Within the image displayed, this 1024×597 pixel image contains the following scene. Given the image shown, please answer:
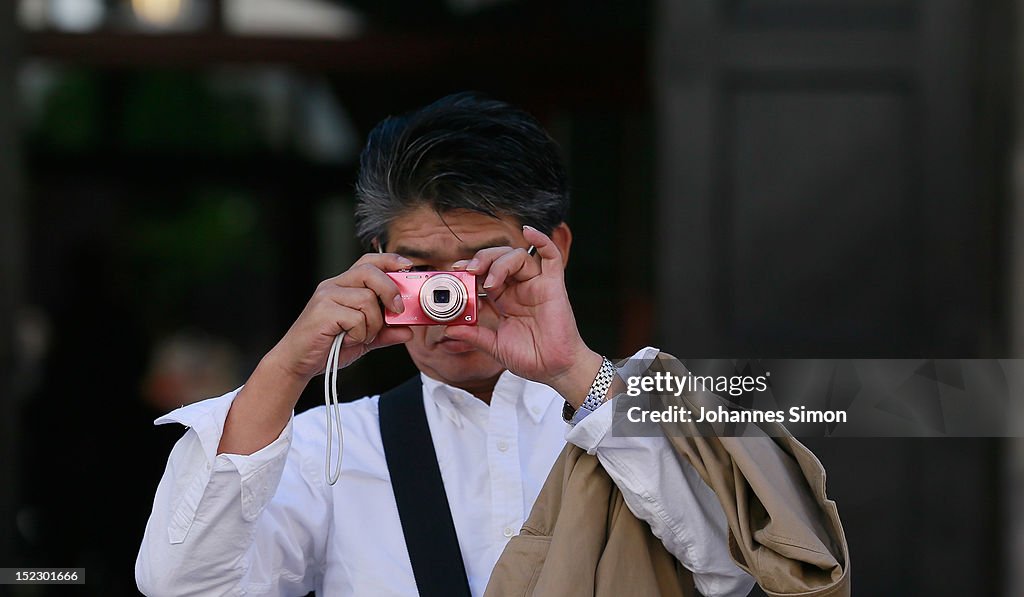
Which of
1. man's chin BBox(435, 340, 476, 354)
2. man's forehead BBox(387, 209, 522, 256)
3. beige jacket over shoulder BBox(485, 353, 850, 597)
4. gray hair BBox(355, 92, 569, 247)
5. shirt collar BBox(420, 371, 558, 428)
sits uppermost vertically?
gray hair BBox(355, 92, 569, 247)

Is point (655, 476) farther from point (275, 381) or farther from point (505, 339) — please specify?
point (275, 381)

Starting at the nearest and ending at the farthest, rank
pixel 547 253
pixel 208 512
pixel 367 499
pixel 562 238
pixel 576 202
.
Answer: pixel 208 512 → pixel 547 253 → pixel 367 499 → pixel 562 238 → pixel 576 202

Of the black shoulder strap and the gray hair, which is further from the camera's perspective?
the gray hair

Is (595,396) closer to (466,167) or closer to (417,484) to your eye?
(417,484)

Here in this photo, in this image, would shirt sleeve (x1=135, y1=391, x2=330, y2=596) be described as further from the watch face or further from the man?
the watch face

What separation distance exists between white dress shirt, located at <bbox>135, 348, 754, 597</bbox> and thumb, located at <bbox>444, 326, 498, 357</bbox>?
167mm

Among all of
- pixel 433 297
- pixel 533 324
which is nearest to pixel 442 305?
pixel 433 297

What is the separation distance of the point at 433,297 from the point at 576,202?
3215 mm

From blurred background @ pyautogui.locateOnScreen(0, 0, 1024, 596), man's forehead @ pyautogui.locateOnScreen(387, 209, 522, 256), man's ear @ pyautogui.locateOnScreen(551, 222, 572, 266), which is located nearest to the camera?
man's forehead @ pyautogui.locateOnScreen(387, 209, 522, 256)

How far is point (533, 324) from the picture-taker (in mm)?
1561

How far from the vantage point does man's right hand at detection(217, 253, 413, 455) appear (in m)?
1.47

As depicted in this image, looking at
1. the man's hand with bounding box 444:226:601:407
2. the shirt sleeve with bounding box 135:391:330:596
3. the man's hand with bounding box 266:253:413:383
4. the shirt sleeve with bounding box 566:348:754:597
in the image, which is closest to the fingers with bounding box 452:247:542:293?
the man's hand with bounding box 444:226:601:407

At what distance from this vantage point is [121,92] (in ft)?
16.4

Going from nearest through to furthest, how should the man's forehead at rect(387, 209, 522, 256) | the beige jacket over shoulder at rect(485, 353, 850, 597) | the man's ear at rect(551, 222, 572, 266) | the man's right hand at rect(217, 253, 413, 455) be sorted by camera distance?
1. the beige jacket over shoulder at rect(485, 353, 850, 597)
2. the man's right hand at rect(217, 253, 413, 455)
3. the man's forehead at rect(387, 209, 522, 256)
4. the man's ear at rect(551, 222, 572, 266)
